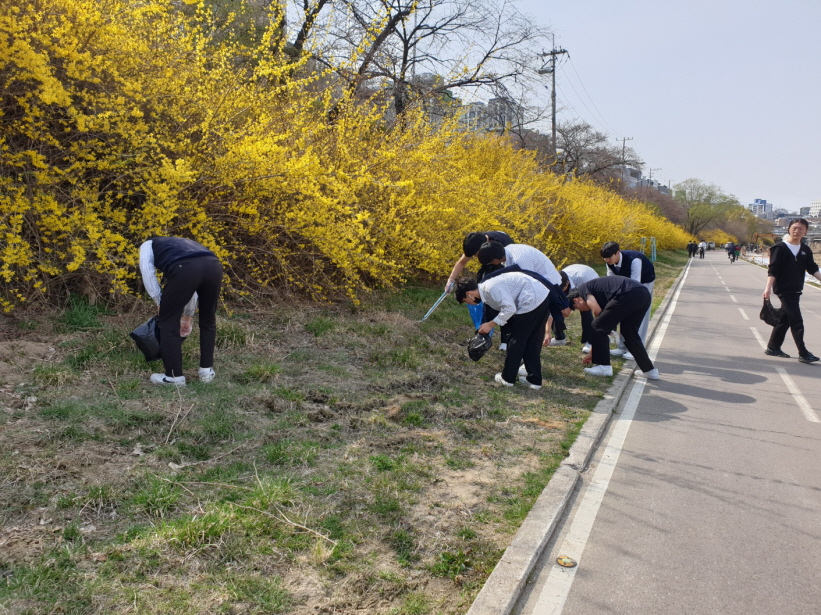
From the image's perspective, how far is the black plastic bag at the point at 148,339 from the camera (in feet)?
16.9

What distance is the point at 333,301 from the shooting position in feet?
31.1

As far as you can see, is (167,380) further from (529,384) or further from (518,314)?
(529,384)

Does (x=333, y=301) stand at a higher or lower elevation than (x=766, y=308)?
lower

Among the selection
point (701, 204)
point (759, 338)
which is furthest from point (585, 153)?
point (701, 204)

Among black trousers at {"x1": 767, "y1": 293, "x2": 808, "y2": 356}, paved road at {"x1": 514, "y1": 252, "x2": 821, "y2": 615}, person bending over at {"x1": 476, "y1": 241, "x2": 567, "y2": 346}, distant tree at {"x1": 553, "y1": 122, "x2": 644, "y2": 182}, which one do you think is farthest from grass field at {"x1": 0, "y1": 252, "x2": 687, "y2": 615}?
distant tree at {"x1": 553, "y1": 122, "x2": 644, "y2": 182}

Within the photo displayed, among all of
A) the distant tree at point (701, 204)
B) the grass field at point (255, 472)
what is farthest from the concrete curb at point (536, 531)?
the distant tree at point (701, 204)

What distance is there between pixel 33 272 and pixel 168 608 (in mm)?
4764

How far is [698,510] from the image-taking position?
3783 millimetres

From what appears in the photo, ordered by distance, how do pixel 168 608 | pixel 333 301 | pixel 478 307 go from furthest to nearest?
pixel 333 301 → pixel 478 307 → pixel 168 608

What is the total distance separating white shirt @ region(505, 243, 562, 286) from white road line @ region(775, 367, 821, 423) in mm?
2726

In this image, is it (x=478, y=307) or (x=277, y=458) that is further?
(x=478, y=307)

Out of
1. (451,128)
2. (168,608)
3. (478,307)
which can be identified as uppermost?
(451,128)

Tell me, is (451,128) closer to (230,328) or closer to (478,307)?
(478,307)

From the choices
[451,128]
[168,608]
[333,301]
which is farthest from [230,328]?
[451,128]
